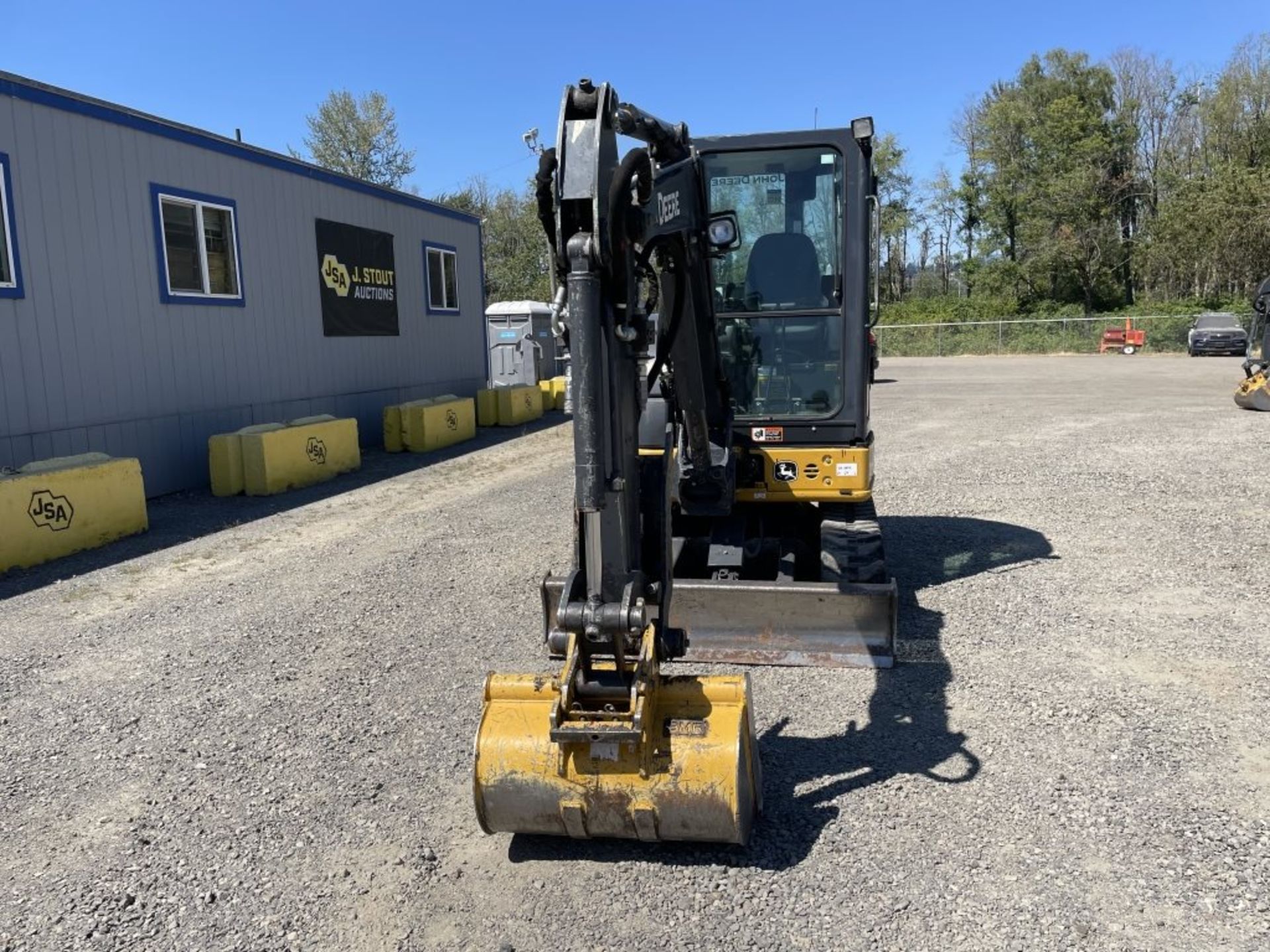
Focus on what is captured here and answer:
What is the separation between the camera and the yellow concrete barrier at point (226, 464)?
36.9ft

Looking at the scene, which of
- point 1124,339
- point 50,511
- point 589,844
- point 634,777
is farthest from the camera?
point 1124,339

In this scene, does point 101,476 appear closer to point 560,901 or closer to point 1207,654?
point 560,901

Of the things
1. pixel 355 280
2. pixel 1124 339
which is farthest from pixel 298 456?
pixel 1124 339

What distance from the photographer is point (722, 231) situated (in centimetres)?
463

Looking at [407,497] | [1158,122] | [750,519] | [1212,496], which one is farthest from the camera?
[1158,122]

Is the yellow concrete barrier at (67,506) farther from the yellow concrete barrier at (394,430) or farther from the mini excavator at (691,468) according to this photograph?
the yellow concrete barrier at (394,430)

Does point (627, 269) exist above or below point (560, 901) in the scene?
above

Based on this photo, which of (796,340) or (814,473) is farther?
(796,340)

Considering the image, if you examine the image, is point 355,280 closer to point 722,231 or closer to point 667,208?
point 722,231

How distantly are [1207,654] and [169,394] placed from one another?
10.9 meters

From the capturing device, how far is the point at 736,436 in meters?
5.85

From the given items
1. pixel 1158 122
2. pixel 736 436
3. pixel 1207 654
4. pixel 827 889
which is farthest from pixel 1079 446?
pixel 1158 122

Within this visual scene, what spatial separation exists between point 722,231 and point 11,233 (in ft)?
27.0

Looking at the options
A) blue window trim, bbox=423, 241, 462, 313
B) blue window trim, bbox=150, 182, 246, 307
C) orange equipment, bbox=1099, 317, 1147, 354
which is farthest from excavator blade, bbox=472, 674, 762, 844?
orange equipment, bbox=1099, 317, 1147, 354
